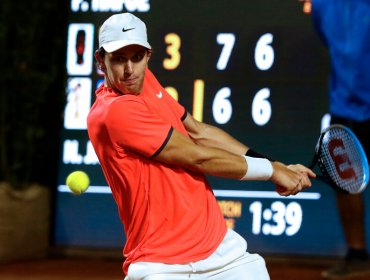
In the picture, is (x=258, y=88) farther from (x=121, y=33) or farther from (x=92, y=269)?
(x=121, y=33)

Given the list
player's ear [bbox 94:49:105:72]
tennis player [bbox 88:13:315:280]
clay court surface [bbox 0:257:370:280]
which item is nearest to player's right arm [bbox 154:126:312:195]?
tennis player [bbox 88:13:315:280]

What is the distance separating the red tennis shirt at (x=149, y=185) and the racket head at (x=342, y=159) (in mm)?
616

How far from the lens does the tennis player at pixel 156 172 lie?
3754 millimetres

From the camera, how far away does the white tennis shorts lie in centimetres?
379

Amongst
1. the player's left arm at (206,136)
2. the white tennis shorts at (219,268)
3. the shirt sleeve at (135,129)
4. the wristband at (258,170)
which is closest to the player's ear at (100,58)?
the shirt sleeve at (135,129)

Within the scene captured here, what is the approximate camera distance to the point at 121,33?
3.75 meters

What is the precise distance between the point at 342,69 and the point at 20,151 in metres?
2.31

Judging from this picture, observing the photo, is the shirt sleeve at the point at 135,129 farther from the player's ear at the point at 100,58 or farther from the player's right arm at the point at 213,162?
the player's ear at the point at 100,58

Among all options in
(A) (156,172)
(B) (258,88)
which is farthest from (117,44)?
(B) (258,88)

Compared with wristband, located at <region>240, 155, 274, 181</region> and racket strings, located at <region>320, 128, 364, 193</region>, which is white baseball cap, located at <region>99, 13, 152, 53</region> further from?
racket strings, located at <region>320, 128, 364, 193</region>

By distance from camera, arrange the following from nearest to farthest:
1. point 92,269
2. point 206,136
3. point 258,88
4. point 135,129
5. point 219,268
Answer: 1. point 135,129
2. point 219,268
3. point 206,136
4. point 258,88
5. point 92,269

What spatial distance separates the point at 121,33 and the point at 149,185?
0.54 meters

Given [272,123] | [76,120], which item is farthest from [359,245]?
[76,120]

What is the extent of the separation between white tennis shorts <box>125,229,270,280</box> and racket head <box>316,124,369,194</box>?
0.52m
